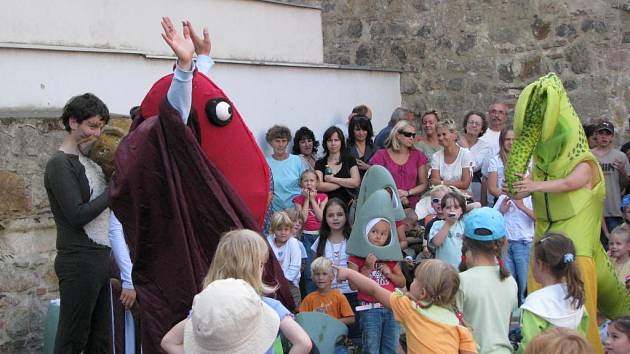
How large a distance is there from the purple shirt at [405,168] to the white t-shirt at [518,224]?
1.02 metres

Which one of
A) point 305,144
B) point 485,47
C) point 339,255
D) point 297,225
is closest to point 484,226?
point 339,255

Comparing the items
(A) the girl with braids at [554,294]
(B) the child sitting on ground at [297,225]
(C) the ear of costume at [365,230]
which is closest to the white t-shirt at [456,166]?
(B) the child sitting on ground at [297,225]

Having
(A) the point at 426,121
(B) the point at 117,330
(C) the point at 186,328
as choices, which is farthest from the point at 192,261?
(A) the point at 426,121

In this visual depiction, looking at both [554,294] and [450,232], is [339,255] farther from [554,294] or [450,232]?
[554,294]

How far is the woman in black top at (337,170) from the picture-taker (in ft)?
28.7

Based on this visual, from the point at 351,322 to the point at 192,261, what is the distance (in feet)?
9.23

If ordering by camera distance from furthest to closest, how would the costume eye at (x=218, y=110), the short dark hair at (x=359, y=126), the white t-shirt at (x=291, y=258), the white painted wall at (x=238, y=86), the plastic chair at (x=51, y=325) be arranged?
1. the short dark hair at (x=359, y=126)
2. the white t-shirt at (x=291, y=258)
3. the white painted wall at (x=238, y=86)
4. the plastic chair at (x=51, y=325)
5. the costume eye at (x=218, y=110)

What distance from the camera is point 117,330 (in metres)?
5.75

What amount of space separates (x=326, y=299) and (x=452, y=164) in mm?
2274

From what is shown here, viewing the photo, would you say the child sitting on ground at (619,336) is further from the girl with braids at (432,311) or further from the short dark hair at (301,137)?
the short dark hair at (301,137)

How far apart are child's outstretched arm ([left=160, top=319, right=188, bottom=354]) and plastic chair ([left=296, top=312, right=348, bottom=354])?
2.28 metres

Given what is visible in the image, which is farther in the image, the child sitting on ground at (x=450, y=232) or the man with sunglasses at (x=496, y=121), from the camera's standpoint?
the man with sunglasses at (x=496, y=121)

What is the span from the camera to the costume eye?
4.33 metres

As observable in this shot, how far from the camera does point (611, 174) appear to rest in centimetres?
882
